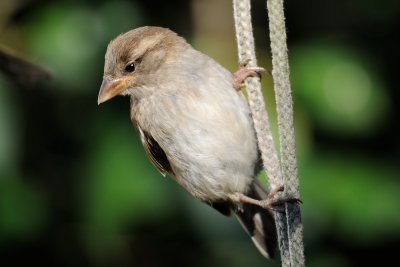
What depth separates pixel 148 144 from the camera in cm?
359

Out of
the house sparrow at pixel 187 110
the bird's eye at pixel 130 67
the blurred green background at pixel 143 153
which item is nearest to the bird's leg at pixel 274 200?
the house sparrow at pixel 187 110

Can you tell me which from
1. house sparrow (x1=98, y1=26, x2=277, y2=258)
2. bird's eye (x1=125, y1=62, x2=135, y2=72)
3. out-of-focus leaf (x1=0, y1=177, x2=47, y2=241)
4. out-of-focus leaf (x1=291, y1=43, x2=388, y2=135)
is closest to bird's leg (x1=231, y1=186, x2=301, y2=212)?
house sparrow (x1=98, y1=26, x2=277, y2=258)

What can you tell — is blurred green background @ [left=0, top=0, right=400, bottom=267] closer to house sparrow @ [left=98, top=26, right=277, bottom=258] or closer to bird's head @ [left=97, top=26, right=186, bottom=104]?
house sparrow @ [left=98, top=26, right=277, bottom=258]

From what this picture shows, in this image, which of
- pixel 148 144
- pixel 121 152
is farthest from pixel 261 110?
pixel 121 152

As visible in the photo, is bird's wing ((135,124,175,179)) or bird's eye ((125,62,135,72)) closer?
bird's eye ((125,62,135,72))

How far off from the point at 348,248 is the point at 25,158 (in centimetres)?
172

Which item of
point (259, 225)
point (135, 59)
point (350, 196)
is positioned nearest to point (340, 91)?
point (350, 196)

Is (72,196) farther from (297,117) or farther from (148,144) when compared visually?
(297,117)

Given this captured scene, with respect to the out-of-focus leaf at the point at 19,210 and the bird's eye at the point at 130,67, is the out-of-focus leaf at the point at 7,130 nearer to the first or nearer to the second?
the out-of-focus leaf at the point at 19,210

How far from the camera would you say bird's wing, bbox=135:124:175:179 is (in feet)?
→ 11.6

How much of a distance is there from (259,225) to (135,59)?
110cm

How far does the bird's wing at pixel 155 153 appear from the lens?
3543 mm

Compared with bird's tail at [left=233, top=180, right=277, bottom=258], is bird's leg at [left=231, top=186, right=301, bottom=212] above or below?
above

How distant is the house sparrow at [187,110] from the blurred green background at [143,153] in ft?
1.08
